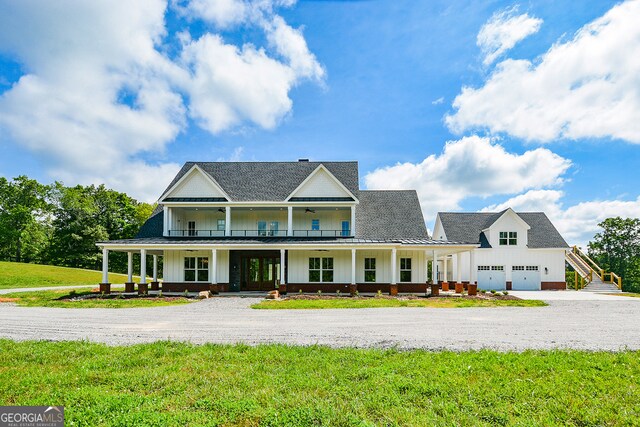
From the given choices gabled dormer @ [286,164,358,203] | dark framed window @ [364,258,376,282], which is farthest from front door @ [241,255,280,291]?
dark framed window @ [364,258,376,282]

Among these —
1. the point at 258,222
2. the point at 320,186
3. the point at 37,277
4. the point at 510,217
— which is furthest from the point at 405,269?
the point at 37,277

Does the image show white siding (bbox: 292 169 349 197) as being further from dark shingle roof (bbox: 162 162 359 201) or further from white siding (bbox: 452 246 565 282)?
white siding (bbox: 452 246 565 282)

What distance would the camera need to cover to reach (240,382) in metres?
5.48

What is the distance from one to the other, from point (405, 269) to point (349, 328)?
15.5m

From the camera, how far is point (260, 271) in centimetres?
2572

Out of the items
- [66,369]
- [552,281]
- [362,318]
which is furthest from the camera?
[552,281]

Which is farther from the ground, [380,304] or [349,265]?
[349,265]

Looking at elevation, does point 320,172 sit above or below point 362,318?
above

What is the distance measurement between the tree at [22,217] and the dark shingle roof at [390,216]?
56.7 m

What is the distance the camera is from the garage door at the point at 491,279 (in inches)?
1218

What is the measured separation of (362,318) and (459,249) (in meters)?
13.4

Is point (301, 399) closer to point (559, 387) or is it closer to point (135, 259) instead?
point (559, 387)

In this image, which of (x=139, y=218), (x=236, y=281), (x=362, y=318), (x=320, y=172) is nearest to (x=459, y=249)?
(x=320, y=172)

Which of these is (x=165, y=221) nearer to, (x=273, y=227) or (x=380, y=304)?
(x=273, y=227)
